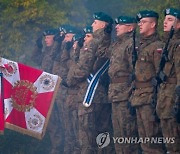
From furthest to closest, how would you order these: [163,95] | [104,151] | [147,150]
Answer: [104,151] → [147,150] → [163,95]

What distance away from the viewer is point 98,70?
7871 mm

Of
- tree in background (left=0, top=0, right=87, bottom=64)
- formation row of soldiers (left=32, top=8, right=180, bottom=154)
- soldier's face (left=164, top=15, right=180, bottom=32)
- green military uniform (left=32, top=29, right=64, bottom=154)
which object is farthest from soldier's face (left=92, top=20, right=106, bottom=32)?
tree in background (left=0, top=0, right=87, bottom=64)

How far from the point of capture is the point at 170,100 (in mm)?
6121

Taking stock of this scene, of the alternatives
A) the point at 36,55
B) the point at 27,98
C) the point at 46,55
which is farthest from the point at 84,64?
the point at 36,55

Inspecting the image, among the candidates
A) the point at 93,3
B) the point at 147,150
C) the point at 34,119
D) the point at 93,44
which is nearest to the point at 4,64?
the point at 34,119

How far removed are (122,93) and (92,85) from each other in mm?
810

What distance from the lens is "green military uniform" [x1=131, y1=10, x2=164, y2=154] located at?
655cm

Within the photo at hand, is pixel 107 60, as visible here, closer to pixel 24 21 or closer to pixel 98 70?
pixel 98 70

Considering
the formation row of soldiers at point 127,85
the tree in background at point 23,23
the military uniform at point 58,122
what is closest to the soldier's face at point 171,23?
the formation row of soldiers at point 127,85

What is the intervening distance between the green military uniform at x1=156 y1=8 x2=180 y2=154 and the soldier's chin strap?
1.77m

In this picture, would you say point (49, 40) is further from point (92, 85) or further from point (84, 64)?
point (92, 85)

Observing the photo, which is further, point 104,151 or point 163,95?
point 104,151

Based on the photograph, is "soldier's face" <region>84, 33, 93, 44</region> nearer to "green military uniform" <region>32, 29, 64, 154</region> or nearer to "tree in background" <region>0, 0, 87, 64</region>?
"green military uniform" <region>32, 29, 64, 154</region>

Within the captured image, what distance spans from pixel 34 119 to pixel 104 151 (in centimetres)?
134
